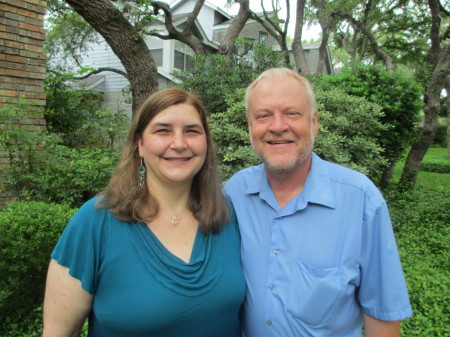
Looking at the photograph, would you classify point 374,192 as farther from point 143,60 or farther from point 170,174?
point 143,60

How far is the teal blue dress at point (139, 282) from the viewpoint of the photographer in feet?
5.37

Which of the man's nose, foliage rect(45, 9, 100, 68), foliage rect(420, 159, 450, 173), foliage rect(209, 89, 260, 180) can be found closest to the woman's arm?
the man's nose

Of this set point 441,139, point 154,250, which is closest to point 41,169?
point 154,250

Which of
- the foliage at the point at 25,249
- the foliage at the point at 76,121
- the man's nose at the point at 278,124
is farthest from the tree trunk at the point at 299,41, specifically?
the man's nose at the point at 278,124

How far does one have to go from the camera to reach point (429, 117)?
9.12 metres

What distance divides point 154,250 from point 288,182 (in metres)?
0.83

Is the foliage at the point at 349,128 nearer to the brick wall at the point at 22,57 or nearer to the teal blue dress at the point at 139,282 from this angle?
the teal blue dress at the point at 139,282

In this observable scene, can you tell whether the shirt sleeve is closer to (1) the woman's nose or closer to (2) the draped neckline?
(2) the draped neckline

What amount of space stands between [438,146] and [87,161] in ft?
124

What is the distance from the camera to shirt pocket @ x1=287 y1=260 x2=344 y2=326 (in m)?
1.73

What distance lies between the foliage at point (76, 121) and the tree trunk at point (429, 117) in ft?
24.4

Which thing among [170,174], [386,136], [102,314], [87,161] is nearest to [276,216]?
[170,174]

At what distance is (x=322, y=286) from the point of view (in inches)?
68.2

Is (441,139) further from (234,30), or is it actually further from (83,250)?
(83,250)
